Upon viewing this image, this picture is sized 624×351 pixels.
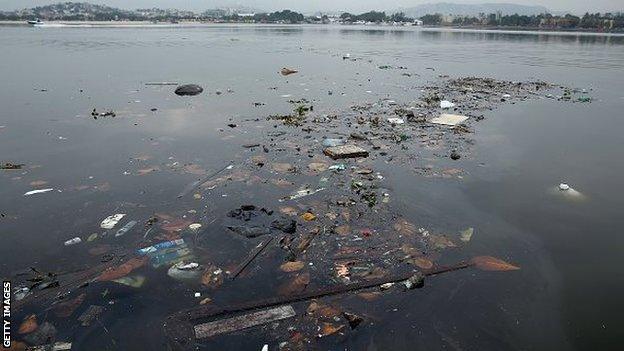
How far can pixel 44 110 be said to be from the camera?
11000 mm

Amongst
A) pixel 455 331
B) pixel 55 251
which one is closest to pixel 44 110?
pixel 55 251

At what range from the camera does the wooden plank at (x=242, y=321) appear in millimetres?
3481

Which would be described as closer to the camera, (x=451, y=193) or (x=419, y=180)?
(x=451, y=193)

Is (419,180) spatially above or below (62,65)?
below

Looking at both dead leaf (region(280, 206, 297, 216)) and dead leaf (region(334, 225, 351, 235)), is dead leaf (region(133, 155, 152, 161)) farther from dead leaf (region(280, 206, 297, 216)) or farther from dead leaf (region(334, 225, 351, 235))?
dead leaf (region(334, 225, 351, 235))

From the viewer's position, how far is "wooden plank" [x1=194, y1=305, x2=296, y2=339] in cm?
348

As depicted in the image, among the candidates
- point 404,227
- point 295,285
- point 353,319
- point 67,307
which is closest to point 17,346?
point 67,307

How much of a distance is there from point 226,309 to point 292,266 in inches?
34.5

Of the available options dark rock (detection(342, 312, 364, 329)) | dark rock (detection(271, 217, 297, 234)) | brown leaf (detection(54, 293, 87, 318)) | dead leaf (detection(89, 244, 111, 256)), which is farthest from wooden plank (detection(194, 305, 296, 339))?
dead leaf (detection(89, 244, 111, 256))

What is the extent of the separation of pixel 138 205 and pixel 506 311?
4404 mm

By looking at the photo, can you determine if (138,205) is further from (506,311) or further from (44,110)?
(44,110)

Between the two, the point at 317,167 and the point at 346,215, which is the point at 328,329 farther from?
the point at 317,167

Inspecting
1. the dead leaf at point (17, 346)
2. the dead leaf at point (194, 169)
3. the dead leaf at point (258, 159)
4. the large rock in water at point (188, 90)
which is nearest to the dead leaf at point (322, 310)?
the dead leaf at point (17, 346)

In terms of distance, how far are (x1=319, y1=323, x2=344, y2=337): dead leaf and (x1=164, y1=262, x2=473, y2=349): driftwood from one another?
1.23 ft
